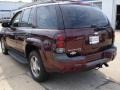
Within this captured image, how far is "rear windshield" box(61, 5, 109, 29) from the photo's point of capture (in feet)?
13.2

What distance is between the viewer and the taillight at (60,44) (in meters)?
3.86

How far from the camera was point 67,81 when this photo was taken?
15.9ft

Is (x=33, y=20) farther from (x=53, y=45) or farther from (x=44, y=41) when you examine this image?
(x=53, y=45)

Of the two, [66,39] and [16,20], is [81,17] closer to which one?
[66,39]

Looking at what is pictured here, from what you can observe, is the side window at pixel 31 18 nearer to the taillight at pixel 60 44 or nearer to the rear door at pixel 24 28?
the rear door at pixel 24 28

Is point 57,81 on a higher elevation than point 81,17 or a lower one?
lower

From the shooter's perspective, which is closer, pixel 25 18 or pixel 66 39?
pixel 66 39

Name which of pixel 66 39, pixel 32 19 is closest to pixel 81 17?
pixel 66 39

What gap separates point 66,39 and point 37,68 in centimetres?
135

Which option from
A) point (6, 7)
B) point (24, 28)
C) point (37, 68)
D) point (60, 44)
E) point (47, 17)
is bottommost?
point (37, 68)

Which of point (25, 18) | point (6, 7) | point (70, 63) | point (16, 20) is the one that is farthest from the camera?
point (6, 7)

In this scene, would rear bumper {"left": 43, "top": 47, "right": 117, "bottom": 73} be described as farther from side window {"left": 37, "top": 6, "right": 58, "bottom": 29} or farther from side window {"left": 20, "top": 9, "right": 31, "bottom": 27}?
side window {"left": 20, "top": 9, "right": 31, "bottom": 27}

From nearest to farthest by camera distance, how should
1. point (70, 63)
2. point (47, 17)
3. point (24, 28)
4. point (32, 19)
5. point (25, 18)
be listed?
point (70, 63) < point (47, 17) < point (32, 19) < point (24, 28) < point (25, 18)

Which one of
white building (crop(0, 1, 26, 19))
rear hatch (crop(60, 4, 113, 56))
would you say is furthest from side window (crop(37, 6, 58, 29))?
white building (crop(0, 1, 26, 19))
